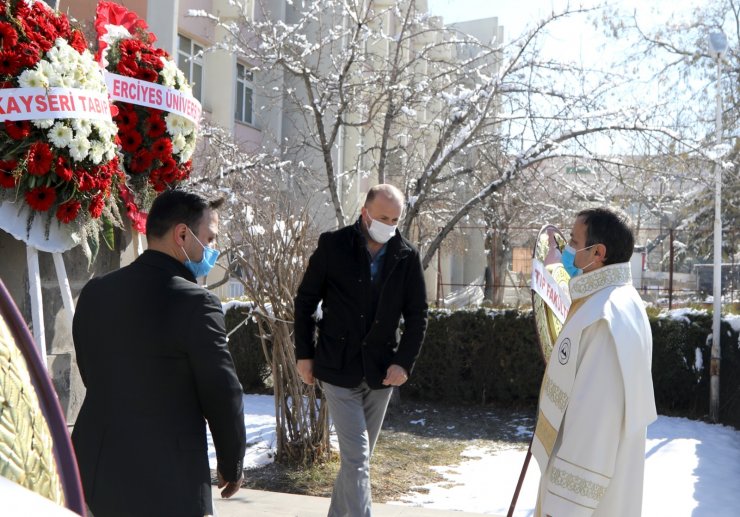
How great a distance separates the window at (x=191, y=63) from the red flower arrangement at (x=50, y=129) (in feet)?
44.3

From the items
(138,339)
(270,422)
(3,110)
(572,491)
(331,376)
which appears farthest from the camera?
(270,422)

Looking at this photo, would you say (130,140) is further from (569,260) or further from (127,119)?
(569,260)

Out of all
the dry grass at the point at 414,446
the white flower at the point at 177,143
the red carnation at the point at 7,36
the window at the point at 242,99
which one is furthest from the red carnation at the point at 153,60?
the window at the point at 242,99

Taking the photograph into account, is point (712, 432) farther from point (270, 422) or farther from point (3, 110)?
point (3, 110)

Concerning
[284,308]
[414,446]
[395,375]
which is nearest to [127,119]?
[395,375]

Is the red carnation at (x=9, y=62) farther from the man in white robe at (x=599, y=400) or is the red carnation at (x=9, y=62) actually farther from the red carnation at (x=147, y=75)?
the man in white robe at (x=599, y=400)

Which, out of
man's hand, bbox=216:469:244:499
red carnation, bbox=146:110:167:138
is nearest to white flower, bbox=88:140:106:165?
red carnation, bbox=146:110:167:138

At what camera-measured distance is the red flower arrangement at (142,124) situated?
4.37 metres

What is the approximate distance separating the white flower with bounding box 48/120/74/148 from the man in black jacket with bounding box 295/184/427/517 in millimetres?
1587

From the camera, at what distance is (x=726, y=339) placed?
411 inches

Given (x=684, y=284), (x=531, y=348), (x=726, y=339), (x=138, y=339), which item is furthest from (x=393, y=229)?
(x=684, y=284)

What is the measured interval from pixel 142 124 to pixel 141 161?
0.20 m

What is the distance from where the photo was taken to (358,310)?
454 cm

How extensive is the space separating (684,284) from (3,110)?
20.3 metres
